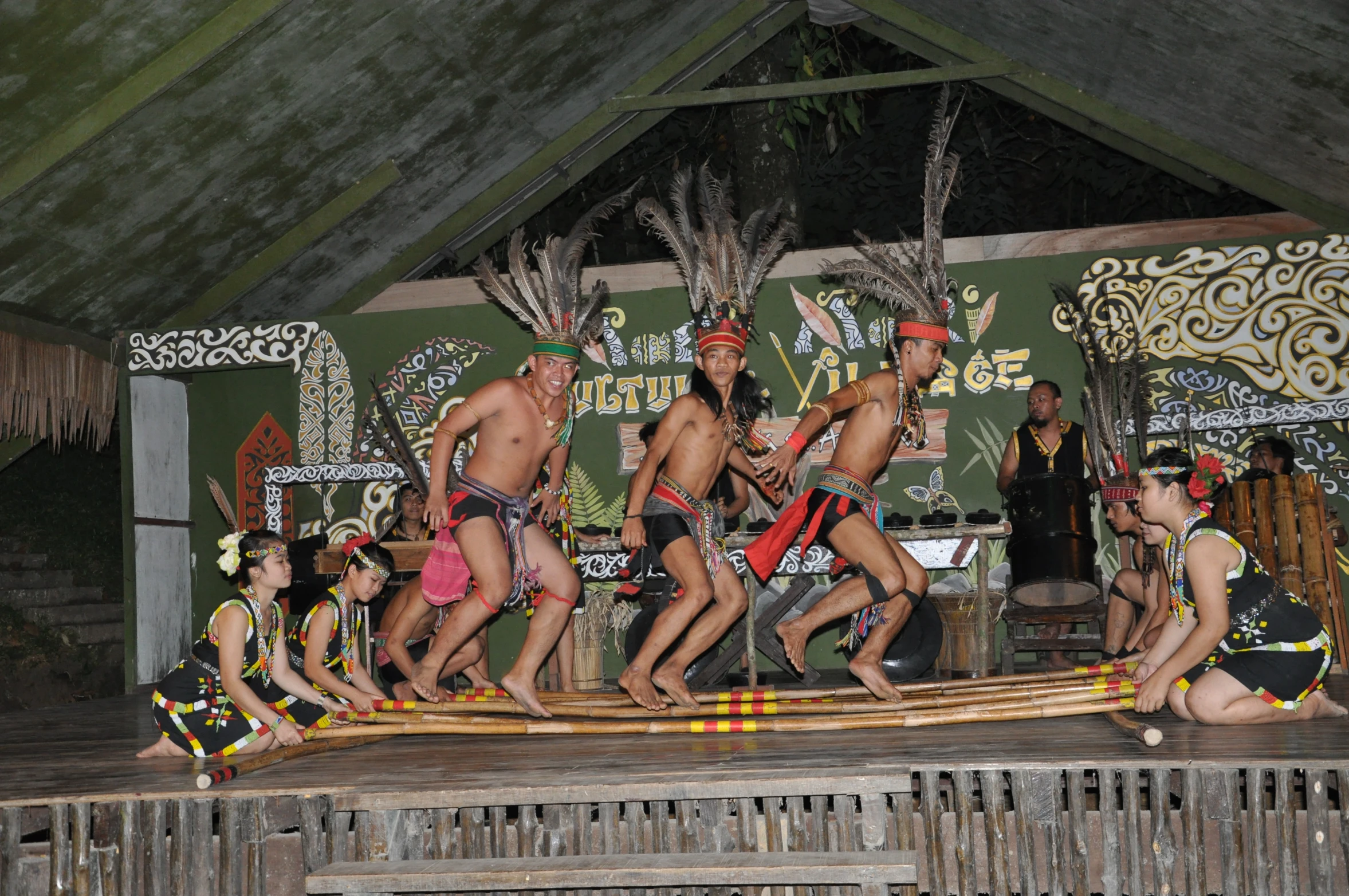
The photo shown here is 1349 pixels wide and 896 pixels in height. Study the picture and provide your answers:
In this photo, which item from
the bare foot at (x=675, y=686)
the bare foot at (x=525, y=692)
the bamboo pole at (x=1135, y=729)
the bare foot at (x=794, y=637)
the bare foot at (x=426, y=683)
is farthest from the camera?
the bare foot at (x=794, y=637)

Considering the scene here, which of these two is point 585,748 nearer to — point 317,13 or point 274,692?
point 274,692

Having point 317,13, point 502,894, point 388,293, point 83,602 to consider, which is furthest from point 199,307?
point 502,894

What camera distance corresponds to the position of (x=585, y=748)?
4.24m

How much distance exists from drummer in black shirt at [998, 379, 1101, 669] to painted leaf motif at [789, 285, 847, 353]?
4.01 feet

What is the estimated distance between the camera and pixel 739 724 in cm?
453

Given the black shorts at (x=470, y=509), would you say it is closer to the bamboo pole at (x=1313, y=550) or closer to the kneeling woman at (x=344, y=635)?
the kneeling woman at (x=344, y=635)

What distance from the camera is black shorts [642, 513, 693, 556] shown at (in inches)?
203

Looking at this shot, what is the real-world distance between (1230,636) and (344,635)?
3416 millimetres

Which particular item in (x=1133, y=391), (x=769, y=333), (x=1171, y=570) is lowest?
(x=1171, y=570)

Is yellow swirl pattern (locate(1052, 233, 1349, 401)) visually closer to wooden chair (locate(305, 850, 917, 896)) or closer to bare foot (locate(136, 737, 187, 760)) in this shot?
wooden chair (locate(305, 850, 917, 896))

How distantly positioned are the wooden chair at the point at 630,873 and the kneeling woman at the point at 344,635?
5.57ft

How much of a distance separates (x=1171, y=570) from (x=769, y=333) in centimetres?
376

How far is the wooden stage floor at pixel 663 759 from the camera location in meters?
3.46

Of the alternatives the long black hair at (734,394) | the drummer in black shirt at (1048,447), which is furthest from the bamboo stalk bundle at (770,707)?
the drummer in black shirt at (1048,447)
